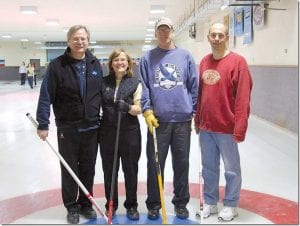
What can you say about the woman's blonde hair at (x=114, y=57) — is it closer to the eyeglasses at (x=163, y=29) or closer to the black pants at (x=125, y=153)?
the eyeglasses at (x=163, y=29)

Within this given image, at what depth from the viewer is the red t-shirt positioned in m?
2.68

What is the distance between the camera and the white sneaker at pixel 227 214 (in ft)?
9.50

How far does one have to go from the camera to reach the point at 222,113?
2.78 meters

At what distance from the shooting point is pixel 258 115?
788 centimetres

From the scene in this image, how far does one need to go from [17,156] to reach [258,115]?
15.6 feet

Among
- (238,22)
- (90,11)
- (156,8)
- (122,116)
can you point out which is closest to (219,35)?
(122,116)

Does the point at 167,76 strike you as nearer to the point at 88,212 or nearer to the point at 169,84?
the point at 169,84

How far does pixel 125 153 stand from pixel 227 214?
0.86m

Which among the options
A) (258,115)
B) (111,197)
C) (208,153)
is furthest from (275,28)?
(111,197)

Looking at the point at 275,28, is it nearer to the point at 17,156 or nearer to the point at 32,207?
the point at 17,156

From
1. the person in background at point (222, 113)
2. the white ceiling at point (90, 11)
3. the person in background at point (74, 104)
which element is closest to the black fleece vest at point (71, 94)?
the person in background at point (74, 104)

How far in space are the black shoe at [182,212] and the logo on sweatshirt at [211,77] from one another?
0.95m

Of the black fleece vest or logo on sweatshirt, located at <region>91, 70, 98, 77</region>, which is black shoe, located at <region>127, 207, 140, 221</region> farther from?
logo on sweatshirt, located at <region>91, 70, 98, 77</region>

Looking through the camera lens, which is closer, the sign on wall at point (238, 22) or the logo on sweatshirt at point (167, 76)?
the logo on sweatshirt at point (167, 76)
